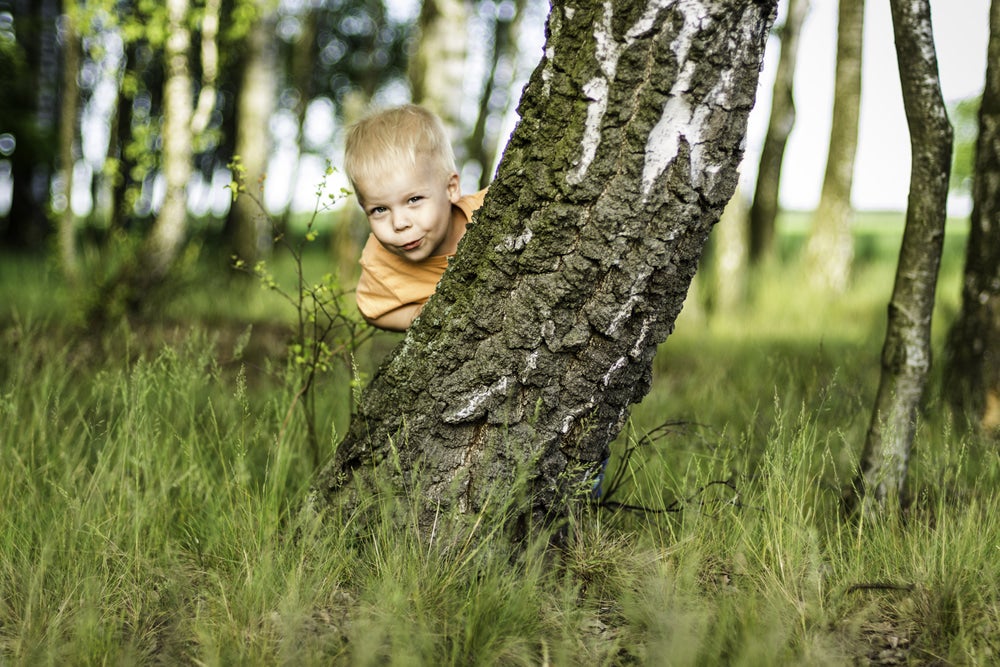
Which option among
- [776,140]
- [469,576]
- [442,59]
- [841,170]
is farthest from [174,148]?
[841,170]

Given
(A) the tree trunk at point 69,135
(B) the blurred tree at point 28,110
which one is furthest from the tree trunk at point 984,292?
(B) the blurred tree at point 28,110

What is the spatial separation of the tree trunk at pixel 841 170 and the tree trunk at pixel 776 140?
684 mm

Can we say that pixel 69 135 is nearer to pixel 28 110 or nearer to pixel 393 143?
pixel 393 143

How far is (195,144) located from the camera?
21.4 feet

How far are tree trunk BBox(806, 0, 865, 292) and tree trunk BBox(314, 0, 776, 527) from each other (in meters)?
7.06

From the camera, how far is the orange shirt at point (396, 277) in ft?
8.64

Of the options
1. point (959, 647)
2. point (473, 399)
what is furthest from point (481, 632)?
point (959, 647)

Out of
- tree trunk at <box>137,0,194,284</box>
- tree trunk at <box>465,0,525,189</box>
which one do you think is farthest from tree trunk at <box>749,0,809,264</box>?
tree trunk at <box>137,0,194,284</box>

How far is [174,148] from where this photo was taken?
6.39m

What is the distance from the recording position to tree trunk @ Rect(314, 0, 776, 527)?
6.12 feet

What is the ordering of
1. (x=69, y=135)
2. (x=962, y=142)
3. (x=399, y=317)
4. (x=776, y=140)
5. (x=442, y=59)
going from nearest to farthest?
(x=399, y=317) → (x=442, y=59) → (x=69, y=135) → (x=776, y=140) → (x=962, y=142)

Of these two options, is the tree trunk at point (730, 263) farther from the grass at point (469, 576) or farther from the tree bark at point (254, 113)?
the grass at point (469, 576)

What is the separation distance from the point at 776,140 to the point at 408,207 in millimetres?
7731

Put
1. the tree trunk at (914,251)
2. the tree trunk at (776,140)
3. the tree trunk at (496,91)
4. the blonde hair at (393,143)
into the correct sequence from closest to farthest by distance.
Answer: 1. the blonde hair at (393,143)
2. the tree trunk at (914,251)
3. the tree trunk at (776,140)
4. the tree trunk at (496,91)
